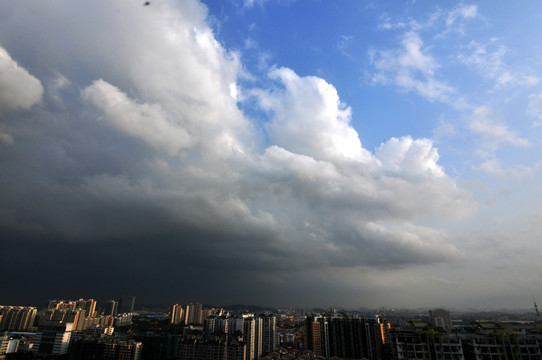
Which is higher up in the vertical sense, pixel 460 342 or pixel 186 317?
pixel 460 342

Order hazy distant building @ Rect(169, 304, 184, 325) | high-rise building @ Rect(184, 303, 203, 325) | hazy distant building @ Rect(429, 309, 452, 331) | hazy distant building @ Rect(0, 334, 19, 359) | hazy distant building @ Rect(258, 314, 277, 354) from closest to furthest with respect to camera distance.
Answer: hazy distant building @ Rect(0, 334, 19, 359)
hazy distant building @ Rect(258, 314, 277, 354)
hazy distant building @ Rect(429, 309, 452, 331)
hazy distant building @ Rect(169, 304, 184, 325)
high-rise building @ Rect(184, 303, 203, 325)

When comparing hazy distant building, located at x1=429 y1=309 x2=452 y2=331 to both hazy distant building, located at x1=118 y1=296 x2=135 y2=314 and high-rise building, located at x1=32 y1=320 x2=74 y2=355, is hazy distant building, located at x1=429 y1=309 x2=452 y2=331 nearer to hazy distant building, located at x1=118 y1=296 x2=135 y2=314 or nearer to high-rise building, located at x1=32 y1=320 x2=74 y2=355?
high-rise building, located at x1=32 y1=320 x2=74 y2=355

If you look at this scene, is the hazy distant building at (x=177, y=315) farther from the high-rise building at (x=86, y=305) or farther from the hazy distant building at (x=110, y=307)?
the hazy distant building at (x=110, y=307)

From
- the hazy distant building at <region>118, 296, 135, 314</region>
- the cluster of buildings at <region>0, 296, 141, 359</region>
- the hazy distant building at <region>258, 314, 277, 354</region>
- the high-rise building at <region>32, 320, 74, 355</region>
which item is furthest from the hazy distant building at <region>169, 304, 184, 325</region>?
the hazy distant building at <region>118, 296, 135, 314</region>

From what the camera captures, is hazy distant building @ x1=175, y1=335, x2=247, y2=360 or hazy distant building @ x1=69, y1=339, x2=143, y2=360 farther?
hazy distant building @ x1=69, y1=339, x2=143, y2=360

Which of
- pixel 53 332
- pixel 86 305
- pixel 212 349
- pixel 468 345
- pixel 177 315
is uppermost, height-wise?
pixel 468 345

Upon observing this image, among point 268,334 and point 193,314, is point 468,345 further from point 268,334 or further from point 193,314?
point 193,314

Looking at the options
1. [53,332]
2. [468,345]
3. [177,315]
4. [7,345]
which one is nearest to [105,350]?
[53,332]

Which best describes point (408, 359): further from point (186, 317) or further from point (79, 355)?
point (186, 317)

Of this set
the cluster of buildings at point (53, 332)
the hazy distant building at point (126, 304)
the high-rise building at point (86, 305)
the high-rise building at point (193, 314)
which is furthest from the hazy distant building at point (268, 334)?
the hazy distant building at point (126, 304)

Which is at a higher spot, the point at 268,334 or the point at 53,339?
the point at 268,334

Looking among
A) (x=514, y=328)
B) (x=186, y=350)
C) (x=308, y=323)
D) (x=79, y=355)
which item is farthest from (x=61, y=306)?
(x=514, y=328)
